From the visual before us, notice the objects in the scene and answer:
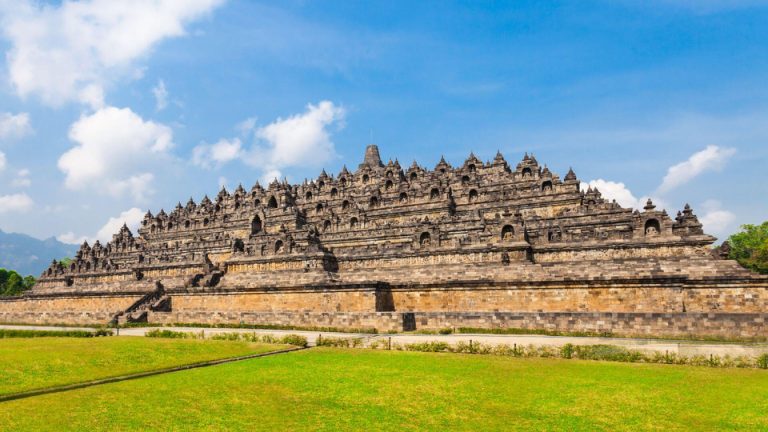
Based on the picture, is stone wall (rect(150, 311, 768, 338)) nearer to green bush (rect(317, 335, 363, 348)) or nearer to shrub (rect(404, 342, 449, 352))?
green bush (rect(317, 335, 363, 348))

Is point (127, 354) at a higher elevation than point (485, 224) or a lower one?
lower

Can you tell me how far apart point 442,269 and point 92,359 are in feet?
84.6

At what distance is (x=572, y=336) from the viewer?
1019 inches

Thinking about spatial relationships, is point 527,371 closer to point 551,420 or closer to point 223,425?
point 551,420

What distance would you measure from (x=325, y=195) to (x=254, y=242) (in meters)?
22.4

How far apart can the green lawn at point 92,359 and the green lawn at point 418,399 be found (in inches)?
84.1

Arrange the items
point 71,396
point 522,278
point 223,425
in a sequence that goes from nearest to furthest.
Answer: point 223,425 → point 71,396 → point 522,278

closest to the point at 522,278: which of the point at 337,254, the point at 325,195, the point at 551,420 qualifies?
Answer: the point at 337,254

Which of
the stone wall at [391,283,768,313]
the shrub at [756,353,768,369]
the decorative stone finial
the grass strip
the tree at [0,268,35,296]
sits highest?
the decorative stone finial

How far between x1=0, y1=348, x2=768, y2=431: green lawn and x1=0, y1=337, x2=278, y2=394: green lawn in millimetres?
2137

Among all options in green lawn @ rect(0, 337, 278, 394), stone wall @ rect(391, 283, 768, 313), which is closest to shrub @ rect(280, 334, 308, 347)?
green lawn @ rect(0, 337, 278, 394)

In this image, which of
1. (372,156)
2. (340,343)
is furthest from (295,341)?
(372,156)

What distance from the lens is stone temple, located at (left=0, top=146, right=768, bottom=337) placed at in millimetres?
29391

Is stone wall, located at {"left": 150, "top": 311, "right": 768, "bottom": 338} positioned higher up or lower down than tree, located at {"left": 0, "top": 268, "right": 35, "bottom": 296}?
lower down
